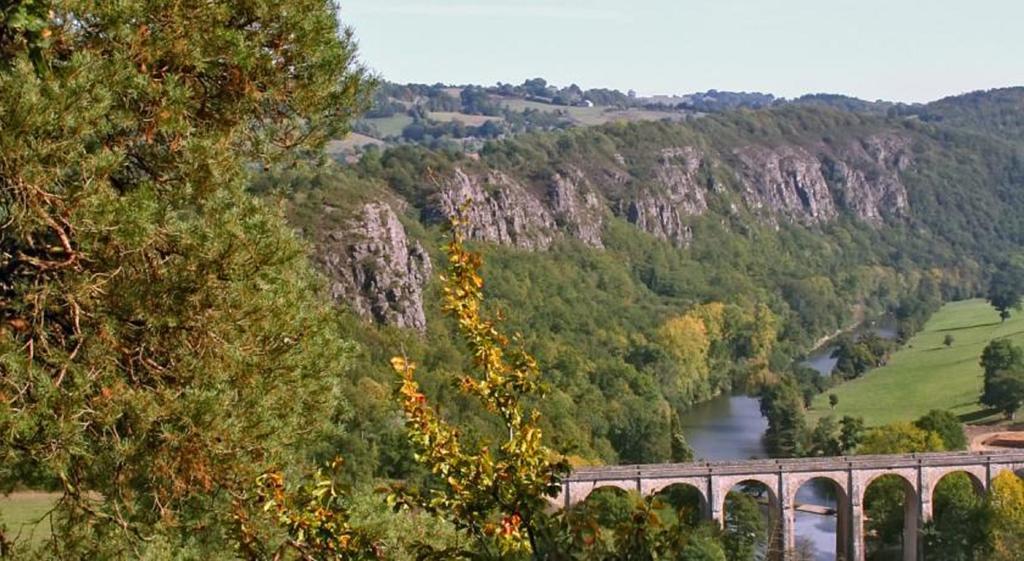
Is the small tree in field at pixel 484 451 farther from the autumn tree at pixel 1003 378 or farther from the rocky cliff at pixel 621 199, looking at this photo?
the autumn tree at pixel 1003 378

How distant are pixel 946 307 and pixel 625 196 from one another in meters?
33.9

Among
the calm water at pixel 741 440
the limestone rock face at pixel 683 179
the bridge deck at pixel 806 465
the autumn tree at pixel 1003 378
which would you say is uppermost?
the limestone rock face at pixel 683 179

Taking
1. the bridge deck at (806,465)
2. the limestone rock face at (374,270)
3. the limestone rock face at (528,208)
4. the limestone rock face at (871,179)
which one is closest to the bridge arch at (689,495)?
the bridge deck at (806,465)

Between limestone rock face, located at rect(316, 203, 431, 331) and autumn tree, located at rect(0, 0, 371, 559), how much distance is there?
58.0 m

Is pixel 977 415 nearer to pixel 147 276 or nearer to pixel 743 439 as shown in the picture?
pixel 743 439

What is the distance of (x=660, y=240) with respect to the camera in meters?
123

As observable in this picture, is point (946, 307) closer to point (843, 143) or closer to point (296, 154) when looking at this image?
point (843, 143)

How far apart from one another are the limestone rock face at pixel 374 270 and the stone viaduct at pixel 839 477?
80.1 ft

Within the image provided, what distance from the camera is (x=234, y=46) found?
9.43m

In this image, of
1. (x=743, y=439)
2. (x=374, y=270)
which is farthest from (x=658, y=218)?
(x=374, y=270)

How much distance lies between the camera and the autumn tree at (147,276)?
7.92 m

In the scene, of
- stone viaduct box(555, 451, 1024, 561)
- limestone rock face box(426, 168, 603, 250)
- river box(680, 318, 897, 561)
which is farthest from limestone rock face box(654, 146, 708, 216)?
stone viaduct box(555, 451, 1024, 561)

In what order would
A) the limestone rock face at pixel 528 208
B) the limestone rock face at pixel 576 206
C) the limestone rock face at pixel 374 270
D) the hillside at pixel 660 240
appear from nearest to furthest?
the limestone rock face at pixel 374 270
the hillside at pixel 660 240
the limestone rock face at pixel 528 208
the limestone rock face at pixel 576 206

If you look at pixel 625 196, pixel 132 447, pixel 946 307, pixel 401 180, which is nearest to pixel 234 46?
pixel 132 447
